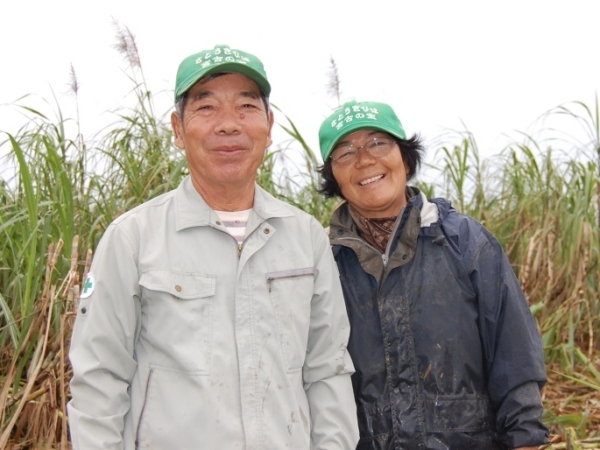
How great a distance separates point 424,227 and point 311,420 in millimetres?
773

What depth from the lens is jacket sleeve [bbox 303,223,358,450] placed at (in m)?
2.23

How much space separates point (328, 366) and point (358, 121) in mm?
921

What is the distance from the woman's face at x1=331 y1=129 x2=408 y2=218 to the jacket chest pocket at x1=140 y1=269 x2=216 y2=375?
2.72 ft

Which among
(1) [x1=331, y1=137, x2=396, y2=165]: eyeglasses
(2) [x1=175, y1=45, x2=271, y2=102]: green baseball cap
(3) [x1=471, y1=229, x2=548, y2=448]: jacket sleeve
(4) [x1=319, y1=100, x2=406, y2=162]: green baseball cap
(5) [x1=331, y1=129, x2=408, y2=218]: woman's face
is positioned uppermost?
(2) [x1=175, y1=45, x2=271, y2=102]: green baseball cap

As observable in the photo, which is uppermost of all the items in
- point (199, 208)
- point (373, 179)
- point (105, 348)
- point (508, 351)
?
point (373, 179)

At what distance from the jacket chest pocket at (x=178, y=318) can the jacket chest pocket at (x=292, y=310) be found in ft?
0.66

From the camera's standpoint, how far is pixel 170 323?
2.06 metres

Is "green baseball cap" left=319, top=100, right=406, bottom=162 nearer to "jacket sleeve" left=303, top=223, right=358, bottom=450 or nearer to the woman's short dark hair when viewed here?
the woman's short dark hair

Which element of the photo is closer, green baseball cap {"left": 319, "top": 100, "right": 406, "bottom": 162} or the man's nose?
the man's nose

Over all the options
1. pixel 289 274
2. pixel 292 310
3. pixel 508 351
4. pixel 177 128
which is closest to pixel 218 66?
pixel 177 128

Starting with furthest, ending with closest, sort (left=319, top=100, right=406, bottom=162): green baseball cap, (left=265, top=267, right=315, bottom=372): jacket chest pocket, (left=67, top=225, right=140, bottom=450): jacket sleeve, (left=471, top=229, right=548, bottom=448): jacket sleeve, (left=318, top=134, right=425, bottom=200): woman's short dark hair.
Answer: (left=318, top=134, right=425, bottom=200): woman's short dark hair
(left=319, top=100, right=406, bottom=162): green baseball cap
(left=471, top=229, right=548, bottom=448): jacket sleeve
(left=265, top=267, right=315, bottom=372): jacket chest pocket
(left=67, top=225, right=140, bottom=450): jacket sleeve

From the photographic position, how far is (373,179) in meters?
2.71

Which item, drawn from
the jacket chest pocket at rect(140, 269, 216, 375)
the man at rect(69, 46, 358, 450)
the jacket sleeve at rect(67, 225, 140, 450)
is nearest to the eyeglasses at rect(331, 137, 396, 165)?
the man at rect(69, 46, 358, 450)

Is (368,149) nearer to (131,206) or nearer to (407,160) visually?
(407,160)
